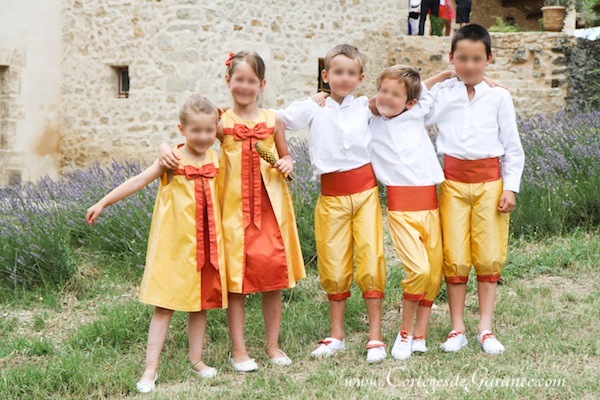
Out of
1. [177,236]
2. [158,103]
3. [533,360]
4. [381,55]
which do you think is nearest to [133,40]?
[158,103]

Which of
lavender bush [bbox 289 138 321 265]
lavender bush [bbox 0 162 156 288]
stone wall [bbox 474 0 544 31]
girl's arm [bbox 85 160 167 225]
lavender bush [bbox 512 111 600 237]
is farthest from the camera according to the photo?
stone wall [bbox 474 0 544 31]

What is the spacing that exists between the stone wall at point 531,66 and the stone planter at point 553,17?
17.5 inches

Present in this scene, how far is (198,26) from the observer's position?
9156mm

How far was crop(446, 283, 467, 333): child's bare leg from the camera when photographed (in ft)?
13.1

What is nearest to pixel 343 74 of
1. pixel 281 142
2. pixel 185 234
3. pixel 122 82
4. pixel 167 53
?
pixel 281 142

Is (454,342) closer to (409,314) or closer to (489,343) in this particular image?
(489,343)

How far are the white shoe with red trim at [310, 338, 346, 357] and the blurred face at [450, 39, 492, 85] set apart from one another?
1487 millimetres

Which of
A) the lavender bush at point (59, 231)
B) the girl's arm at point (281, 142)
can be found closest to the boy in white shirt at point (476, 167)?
the girl's arm at point (281, 142)

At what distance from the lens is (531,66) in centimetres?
1038

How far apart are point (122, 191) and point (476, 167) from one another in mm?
1721

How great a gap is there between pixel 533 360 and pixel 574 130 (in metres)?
3.81

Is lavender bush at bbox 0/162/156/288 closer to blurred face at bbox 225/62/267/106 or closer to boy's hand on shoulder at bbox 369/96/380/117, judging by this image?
blurred face at bbox 225/62/267/106

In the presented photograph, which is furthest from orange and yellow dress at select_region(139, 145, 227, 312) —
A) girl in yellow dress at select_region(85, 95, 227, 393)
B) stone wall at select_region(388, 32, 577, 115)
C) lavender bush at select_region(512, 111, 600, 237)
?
stone wall at select_region(388, 32, 577, 115)

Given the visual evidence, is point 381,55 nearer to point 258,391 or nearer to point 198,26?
point 198,26
